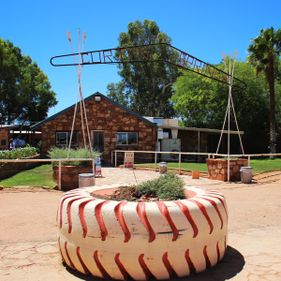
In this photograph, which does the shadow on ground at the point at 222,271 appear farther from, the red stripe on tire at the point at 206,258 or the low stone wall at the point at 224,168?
the low stone wall at the point at 224,168

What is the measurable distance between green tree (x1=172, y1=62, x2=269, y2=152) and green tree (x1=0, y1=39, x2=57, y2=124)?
610 inches

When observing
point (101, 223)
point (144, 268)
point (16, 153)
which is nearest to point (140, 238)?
point (144, 268)

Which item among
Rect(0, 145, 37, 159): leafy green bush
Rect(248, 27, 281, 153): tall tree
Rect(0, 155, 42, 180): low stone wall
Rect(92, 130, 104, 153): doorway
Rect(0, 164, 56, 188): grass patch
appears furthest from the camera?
Rect(248, 27, 281, 153): tall tree

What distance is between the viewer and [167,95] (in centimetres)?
4994

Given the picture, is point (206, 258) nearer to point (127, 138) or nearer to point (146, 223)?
point (146, 223)

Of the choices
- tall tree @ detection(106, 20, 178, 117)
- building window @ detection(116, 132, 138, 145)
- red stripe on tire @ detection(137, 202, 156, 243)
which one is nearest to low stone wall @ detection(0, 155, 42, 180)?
building window @ detection(116, 132, 138, 145)

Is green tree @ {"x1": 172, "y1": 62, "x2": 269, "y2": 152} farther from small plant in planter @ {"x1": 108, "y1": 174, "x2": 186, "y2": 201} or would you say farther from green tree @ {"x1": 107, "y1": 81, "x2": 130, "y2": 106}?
small plant in planter @ {"x1": 108, "y1": 174, "x2": 186, "y2": 201}

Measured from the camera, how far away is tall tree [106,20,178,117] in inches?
→ 1879

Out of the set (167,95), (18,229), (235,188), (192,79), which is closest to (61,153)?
(235,188)

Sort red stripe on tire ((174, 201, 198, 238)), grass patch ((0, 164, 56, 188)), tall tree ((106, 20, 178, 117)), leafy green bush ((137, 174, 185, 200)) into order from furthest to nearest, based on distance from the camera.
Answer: tall tree ((106, 20, 178, 117)) < grass patch ((0, 164, 56, 188)) < leafy green bush ((137, 174, 185, 200)) < red stripe on tire ((174, 201, 198, 238))

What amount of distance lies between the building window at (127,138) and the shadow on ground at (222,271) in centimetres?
2108

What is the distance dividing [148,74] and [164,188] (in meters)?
43.9

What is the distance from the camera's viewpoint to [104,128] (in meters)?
25.9

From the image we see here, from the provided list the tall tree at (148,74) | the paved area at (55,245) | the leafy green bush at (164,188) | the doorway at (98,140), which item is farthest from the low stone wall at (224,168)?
the tall tree at (148,74)
